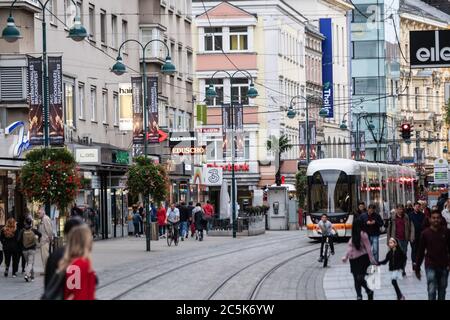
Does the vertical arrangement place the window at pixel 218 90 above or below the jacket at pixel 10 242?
above

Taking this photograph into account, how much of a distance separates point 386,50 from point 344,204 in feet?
283

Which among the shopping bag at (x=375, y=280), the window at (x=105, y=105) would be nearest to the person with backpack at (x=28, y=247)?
the shopping bag at (x=375, y=280)

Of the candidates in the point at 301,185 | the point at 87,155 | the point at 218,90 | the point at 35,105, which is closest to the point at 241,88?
the point at 218,90

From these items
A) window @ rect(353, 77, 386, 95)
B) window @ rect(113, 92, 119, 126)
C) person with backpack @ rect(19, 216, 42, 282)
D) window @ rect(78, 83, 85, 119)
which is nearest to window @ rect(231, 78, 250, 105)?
window @ rect(113, 92, 119, 126)

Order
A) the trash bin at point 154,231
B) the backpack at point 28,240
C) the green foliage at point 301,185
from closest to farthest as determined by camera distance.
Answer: the backpack at point 28,240, the trash bin at point 154,231, the green foliage at point 301,185

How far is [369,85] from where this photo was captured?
137 m

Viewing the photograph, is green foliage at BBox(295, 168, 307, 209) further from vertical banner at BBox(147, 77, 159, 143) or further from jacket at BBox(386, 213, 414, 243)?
jacket at BBox(386, 213, 414, 243)

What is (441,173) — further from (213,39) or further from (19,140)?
(213,39)

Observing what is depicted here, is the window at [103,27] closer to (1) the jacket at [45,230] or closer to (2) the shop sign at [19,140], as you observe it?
(2) the shop sign at [19,140]

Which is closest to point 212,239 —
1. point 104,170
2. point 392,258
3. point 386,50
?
point 104,170

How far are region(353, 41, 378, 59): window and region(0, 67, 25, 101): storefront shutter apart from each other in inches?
3517

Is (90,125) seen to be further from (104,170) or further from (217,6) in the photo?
(217,6)

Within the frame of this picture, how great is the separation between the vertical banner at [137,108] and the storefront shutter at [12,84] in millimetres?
8182

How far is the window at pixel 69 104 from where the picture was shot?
185 feet
